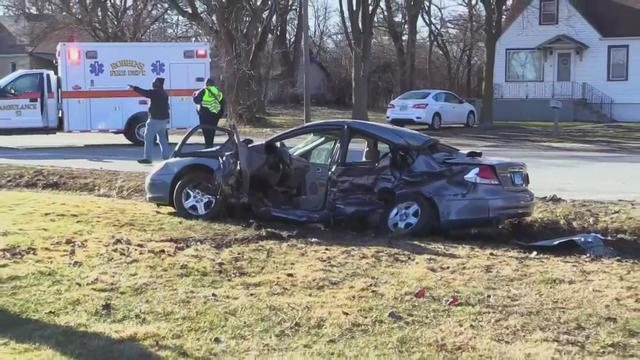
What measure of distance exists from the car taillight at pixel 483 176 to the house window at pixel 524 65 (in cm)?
3237

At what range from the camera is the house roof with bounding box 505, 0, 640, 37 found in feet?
123

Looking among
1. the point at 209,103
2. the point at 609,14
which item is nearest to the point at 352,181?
the point at 209,103

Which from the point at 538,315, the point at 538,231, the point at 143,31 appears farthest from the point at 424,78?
the point at 538,315

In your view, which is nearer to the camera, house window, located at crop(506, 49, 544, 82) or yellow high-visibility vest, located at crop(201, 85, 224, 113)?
yellow high-visibility vest, located at crop(201, 85, 224, 113)

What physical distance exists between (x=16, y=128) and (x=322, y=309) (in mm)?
Answer: 17744

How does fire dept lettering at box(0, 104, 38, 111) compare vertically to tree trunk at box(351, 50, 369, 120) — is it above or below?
below

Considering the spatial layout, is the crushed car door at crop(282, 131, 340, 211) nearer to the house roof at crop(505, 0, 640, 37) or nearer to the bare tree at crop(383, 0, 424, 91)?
the house roof at crop(505, 0, 640, 37)

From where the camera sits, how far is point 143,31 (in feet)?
155

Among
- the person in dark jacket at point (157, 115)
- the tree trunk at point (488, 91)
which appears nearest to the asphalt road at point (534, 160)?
the person in dark jacket at point (157, 115)

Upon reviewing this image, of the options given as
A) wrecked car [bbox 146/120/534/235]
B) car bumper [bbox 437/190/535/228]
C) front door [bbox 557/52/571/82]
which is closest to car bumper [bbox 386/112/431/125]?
front door [bbox 557/52/571/82]

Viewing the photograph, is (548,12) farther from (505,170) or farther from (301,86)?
(505,170)

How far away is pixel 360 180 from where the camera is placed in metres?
8.73

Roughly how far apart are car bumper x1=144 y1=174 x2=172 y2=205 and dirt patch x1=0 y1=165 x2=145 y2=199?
6.03 ft

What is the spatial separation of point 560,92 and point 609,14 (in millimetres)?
4591
